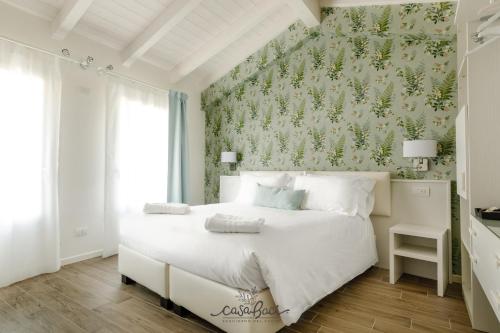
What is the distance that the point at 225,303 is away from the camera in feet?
5.69

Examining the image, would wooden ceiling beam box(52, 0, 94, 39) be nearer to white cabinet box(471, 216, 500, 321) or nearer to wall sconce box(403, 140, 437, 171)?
wall sconce box(403, 140, 437, 171)

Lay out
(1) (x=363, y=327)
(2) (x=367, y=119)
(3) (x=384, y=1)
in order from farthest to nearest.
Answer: (2) (x=367, y=119)
(3) (x=384, y=1)
(1) (x=363, y=327)

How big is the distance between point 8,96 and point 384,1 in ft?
12.6

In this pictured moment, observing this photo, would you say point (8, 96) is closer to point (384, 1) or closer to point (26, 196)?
point (26, 196)

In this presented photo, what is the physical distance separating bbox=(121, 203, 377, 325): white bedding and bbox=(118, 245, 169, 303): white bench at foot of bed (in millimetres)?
59

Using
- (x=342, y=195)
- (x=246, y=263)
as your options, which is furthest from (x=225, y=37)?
(x=246, y=263)

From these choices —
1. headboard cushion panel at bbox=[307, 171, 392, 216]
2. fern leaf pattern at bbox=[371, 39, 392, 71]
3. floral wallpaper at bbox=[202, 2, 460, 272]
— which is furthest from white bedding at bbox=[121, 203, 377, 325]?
fern leaf pattern at bbox=[371, 39, 392, 71]

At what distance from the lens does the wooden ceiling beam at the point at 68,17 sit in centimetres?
272

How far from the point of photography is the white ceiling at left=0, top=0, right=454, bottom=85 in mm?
2982

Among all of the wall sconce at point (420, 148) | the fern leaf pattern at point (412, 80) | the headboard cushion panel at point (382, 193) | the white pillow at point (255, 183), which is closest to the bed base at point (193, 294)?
the white pillow at point (255, 183)

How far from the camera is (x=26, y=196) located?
285 centimetres

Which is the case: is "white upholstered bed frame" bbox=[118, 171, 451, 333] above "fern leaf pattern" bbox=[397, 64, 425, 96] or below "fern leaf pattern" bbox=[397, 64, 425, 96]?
below

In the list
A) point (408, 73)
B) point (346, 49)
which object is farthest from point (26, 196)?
point (408, 73)

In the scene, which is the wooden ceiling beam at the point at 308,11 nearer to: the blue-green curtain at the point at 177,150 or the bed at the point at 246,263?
the blue-green curtain at the point at 177,150
